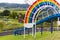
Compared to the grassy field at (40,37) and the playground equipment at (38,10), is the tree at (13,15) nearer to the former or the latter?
the playground equipment at (38,10)

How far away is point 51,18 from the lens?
10023 millimetres

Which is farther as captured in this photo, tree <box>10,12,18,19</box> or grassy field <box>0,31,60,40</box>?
tree <box>10,12,18,19</box>

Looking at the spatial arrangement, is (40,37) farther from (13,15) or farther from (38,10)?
(13,15)

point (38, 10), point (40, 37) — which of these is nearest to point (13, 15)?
point (38, 10)

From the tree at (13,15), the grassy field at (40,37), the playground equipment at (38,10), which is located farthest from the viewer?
the tree at (13,15)

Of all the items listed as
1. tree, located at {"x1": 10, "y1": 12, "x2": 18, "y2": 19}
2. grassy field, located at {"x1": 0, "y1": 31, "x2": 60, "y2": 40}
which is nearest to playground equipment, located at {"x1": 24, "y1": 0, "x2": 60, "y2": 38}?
grassy field, located at {"x1": 0, "y1": 31, "x2": 60, "y2": 40}

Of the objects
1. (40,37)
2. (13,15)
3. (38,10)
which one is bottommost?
(40,37)

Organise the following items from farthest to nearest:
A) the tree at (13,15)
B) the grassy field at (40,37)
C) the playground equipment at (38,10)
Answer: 1. the tree at (13,15)
2. the grassy field at (40,37)
3. the playground equipment at (38,10)

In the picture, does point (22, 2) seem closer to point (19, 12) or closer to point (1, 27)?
point (19, 12)

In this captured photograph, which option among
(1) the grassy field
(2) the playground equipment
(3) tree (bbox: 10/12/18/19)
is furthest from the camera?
(3) tree (bbox: 10/12/18/19)

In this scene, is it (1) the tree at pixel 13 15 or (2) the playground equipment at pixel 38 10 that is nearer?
(2) the playground equipment at pixel 38 10

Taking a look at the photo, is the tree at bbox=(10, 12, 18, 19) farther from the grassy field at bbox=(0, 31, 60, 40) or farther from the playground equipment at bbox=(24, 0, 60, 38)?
the grassy field at bbox=(0, 31, 60, 40)

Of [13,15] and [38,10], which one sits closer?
[38,10]

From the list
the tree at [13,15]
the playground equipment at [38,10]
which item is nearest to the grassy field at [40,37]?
the playground equipment at [38,10]
